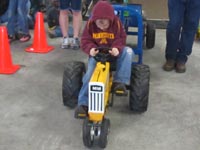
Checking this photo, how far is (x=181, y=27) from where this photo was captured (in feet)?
12.4

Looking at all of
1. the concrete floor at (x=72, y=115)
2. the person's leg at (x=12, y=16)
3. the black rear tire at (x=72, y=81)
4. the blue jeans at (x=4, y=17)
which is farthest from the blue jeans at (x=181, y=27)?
the blue jeans at (x=4, y=17)

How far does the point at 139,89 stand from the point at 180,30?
1213 mm

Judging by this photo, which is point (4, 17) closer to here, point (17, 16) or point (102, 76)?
point (17, 16)

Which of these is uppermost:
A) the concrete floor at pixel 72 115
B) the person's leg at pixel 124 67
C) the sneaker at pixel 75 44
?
the person's leg at pixel 124 67

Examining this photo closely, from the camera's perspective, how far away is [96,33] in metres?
2.81

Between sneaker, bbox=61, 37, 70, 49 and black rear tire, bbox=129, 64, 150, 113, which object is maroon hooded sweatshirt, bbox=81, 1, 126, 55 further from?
sneaker, bbox=61, 37, 70, 49

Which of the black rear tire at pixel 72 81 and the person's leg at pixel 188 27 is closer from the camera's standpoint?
the black rear tire at pixel 72 81

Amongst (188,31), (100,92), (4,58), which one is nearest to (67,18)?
(4,58)

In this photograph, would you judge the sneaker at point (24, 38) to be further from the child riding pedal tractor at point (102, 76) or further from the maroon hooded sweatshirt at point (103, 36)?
the maroon hooded sweatshirt at point (103, 36)

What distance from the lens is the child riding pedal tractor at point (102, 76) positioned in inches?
95.0

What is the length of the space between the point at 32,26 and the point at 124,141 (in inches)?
127

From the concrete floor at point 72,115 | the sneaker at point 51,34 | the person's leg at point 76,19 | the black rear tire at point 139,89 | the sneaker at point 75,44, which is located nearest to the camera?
the concrete floor at point 72,115

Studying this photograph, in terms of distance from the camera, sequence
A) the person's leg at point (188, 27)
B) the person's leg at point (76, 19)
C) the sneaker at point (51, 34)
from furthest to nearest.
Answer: the sneaker at point (51, 34) < the person's leg at point (76, 19) < the person's leg at point (188, 27)

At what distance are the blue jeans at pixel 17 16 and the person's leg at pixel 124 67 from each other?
2231 millimetres
